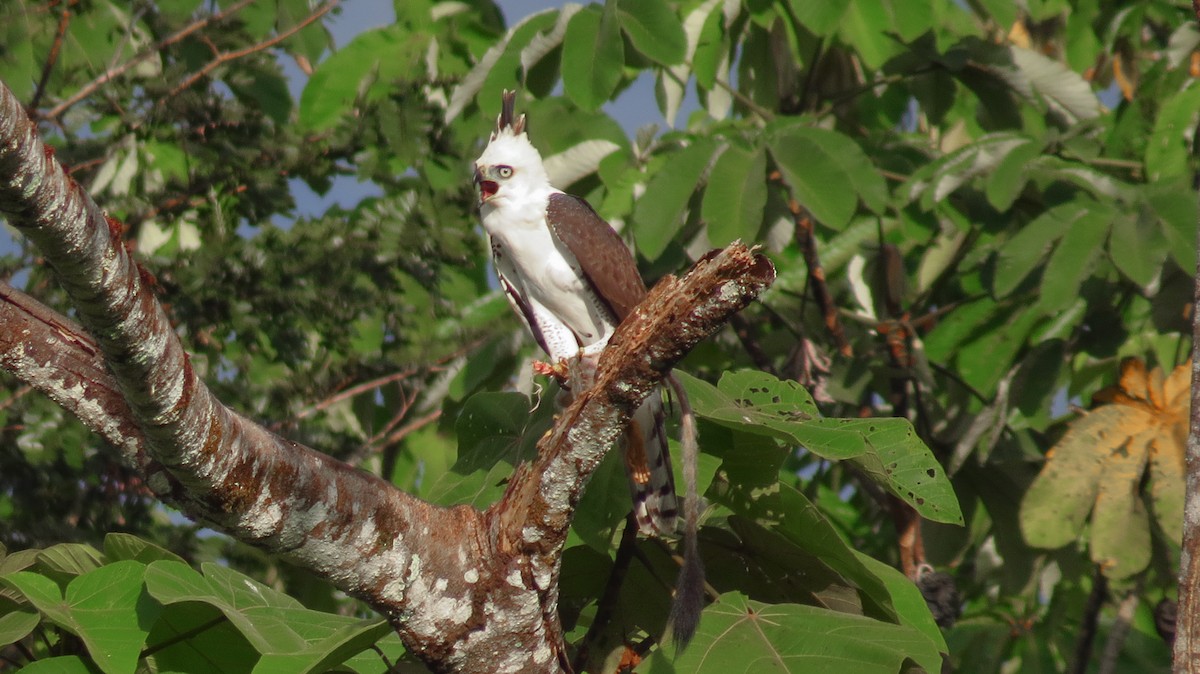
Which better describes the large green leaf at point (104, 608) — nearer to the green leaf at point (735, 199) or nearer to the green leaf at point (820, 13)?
the green leaf at point (735, 199)

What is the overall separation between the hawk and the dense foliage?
0.69 feet

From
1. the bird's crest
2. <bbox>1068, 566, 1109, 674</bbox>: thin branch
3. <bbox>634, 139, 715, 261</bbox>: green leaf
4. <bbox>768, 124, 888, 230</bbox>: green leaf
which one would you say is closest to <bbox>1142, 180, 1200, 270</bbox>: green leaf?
<bbox>768, 124, 888, 230</bbox>: green leaf

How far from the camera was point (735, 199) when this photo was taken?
12.2ft

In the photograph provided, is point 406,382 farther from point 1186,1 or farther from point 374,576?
point 1186,1

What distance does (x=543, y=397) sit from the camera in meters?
2.82

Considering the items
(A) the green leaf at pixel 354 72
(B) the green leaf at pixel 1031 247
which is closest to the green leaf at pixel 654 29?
(B) the green leaf at pixel 1031 247

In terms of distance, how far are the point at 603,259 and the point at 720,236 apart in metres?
0.41

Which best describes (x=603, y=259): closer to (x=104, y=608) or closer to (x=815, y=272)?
(x=815, y=272)

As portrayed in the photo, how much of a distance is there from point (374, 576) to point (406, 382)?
284cm

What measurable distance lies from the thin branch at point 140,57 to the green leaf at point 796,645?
10.6ft

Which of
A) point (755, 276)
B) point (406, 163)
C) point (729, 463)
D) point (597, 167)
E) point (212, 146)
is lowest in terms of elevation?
point (729, 463)

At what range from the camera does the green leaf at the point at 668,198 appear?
150 inches

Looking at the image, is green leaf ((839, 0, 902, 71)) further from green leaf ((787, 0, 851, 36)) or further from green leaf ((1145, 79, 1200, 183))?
green leaf ((1145, 79, 1200, 183))

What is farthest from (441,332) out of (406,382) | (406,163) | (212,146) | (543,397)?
(543,397)
